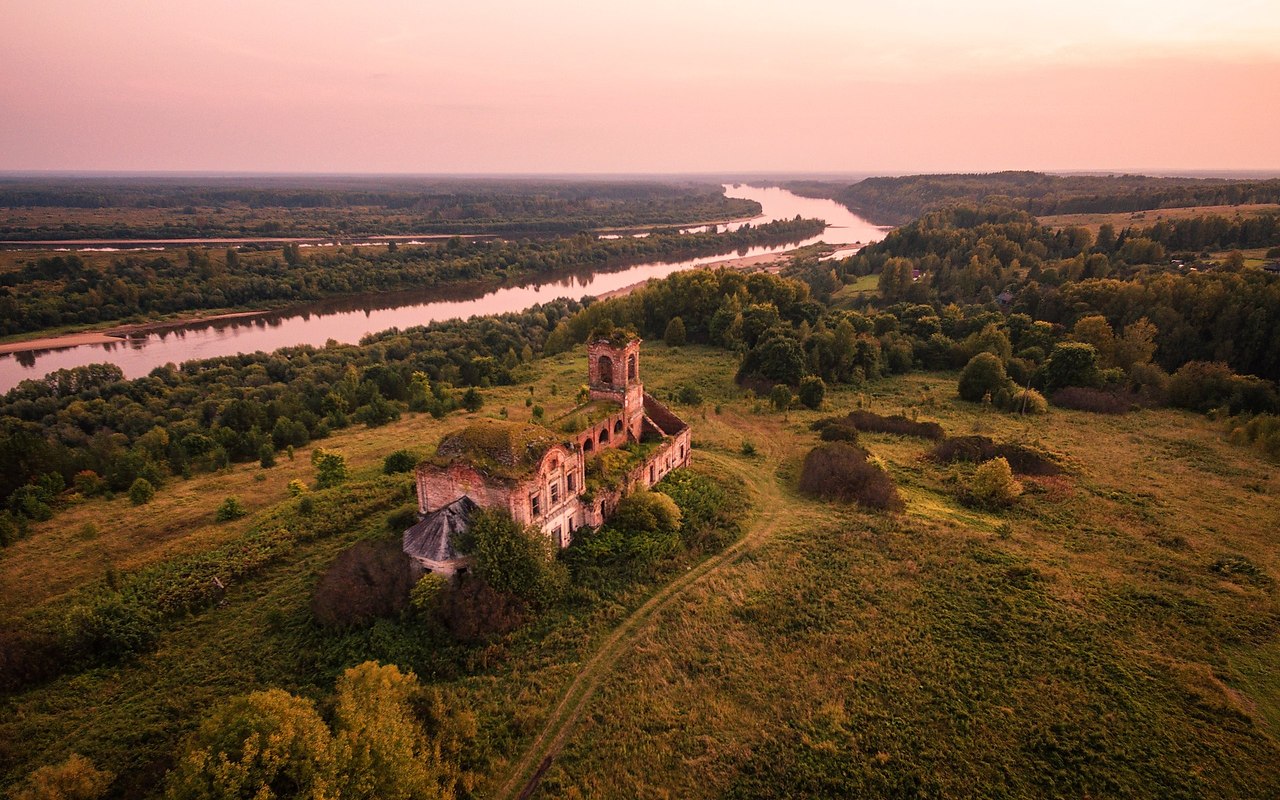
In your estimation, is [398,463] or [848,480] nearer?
[848,480]

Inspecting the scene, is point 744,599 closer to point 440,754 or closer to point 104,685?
point 440,754

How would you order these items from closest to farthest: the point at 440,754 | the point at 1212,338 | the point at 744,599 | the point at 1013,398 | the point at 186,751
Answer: the point at 186,751 → the point at 440,754 → the point at 744,599 → the point at 1013,398 → the point at 1212,338

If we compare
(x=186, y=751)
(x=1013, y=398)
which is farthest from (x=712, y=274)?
(x=186, y=751)

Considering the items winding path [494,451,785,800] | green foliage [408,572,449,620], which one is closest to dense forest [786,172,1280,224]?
winding path [494,451,785,800]

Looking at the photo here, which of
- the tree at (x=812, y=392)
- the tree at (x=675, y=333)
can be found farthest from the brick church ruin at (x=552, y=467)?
the tree at (x=675, y=333)

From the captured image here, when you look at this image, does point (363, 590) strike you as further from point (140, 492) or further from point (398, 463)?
point (140, 492)

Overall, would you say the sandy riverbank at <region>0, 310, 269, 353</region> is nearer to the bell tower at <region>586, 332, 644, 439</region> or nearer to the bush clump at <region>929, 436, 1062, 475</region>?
the bell tower at <region>586, 332, 644, 439</region>

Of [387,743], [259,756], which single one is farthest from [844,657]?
[259,756]
